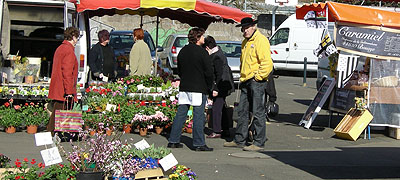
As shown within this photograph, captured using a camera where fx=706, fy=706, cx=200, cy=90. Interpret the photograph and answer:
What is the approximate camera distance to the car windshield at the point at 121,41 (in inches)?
872

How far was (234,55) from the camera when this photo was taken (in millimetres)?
23266

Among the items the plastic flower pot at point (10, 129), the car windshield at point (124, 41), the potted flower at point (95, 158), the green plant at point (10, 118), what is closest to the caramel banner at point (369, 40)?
the green plant at point (10, 118)

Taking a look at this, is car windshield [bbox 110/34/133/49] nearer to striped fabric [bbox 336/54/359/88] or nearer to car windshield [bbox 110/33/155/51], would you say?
car windshield [bbox 110/33/155/51]

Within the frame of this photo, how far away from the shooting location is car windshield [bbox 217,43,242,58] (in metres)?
23.3

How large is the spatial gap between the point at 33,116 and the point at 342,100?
20.0 feet

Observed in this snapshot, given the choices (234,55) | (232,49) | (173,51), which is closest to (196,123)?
(234,55)

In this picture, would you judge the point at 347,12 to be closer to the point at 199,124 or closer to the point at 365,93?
the point at 365,93

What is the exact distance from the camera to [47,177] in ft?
23.4

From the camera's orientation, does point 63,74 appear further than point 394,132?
No

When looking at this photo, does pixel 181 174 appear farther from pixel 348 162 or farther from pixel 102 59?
pixel 102 59

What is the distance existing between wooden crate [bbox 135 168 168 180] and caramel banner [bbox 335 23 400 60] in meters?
5.61

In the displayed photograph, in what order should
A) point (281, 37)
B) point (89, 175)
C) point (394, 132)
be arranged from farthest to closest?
1. point (281, 37)
2. point (394, 132)
3. point (89, 175)

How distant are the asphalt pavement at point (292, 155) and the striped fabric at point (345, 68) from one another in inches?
42.7

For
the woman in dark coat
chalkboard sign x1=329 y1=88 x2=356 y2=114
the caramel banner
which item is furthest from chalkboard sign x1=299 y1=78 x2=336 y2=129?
the woman in dark coat
